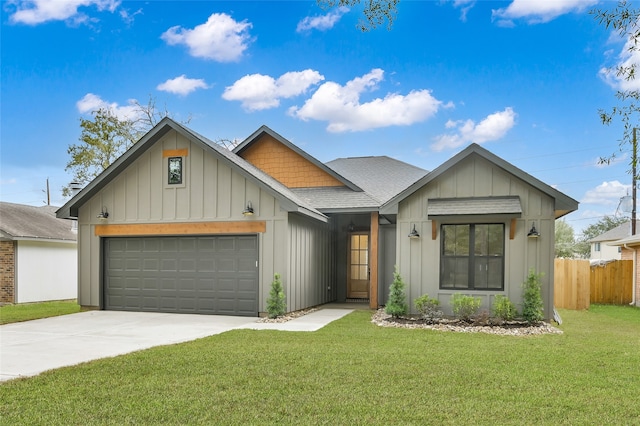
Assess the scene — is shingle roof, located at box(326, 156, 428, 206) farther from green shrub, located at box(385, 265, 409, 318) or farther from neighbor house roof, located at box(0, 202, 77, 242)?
neighbor house roof, located at box(0, 202, 77, 242)

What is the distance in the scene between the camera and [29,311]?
14.1m

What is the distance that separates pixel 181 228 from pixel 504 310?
779cm

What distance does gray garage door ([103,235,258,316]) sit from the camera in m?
12.5

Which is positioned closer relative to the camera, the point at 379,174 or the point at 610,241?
the point at 379,174

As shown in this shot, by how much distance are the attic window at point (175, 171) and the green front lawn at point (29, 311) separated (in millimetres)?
4439

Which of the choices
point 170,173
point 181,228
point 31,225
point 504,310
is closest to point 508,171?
point 504,310

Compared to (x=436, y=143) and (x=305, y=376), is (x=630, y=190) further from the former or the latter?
(x=305, y=376)

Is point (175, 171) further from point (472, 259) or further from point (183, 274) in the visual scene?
point (472, 259)

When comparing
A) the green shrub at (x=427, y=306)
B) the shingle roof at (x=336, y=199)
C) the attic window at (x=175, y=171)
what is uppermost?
the attic window at (x=175, y=171)

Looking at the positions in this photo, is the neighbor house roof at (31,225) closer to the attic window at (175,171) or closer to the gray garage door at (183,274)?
the gray garage door at (183,274)

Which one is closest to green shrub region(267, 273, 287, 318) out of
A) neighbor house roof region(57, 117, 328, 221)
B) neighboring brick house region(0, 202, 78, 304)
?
neighbor house roof region(57, 117, 328, 221)

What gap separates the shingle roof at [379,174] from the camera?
51.0 feet

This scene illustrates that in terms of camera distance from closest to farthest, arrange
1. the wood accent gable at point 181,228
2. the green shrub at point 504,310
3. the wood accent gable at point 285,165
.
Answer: the green shrub at point 504,310, the wood accent gable at point 181,228, the wood accent gable at point 285,165

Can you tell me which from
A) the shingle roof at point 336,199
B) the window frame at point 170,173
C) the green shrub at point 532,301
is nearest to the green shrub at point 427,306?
the green shrub at point 532,301
